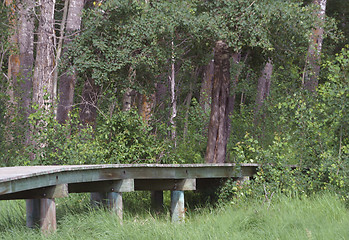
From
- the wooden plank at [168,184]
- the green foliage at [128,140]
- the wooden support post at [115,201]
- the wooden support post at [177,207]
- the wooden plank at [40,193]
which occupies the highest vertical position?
the green foliage at [128,140]

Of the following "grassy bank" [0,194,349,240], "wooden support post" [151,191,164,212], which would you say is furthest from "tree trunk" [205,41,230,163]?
"grassy bank" [0,194,349,240]

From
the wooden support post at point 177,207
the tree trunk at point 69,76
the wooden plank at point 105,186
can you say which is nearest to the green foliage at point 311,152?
the wooden support post at point 177,207

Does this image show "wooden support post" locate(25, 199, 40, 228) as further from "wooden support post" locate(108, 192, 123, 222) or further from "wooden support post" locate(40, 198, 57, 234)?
"wooden support post" locate(108, 192, 123, 222)

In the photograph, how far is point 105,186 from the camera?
10594mm

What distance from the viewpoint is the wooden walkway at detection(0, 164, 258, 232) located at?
8.37 m

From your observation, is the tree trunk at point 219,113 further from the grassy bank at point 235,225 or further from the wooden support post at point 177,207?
the grassy bank at point 235,225

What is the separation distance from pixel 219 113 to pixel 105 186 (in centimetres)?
558

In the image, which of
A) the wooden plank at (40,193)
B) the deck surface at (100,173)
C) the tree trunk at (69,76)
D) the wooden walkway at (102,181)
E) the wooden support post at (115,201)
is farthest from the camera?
the tree trunk at (69,76)

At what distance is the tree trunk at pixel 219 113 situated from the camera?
1548 cm

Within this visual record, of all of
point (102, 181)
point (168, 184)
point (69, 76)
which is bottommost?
point (168, 184)

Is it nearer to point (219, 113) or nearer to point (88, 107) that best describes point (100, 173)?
point (219, 113)

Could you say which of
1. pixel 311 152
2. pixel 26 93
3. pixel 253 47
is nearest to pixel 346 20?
pixel 253 47

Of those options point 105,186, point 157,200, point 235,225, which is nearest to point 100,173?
point 105,186

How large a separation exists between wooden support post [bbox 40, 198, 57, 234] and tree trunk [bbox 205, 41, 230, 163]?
7215 millimetres
